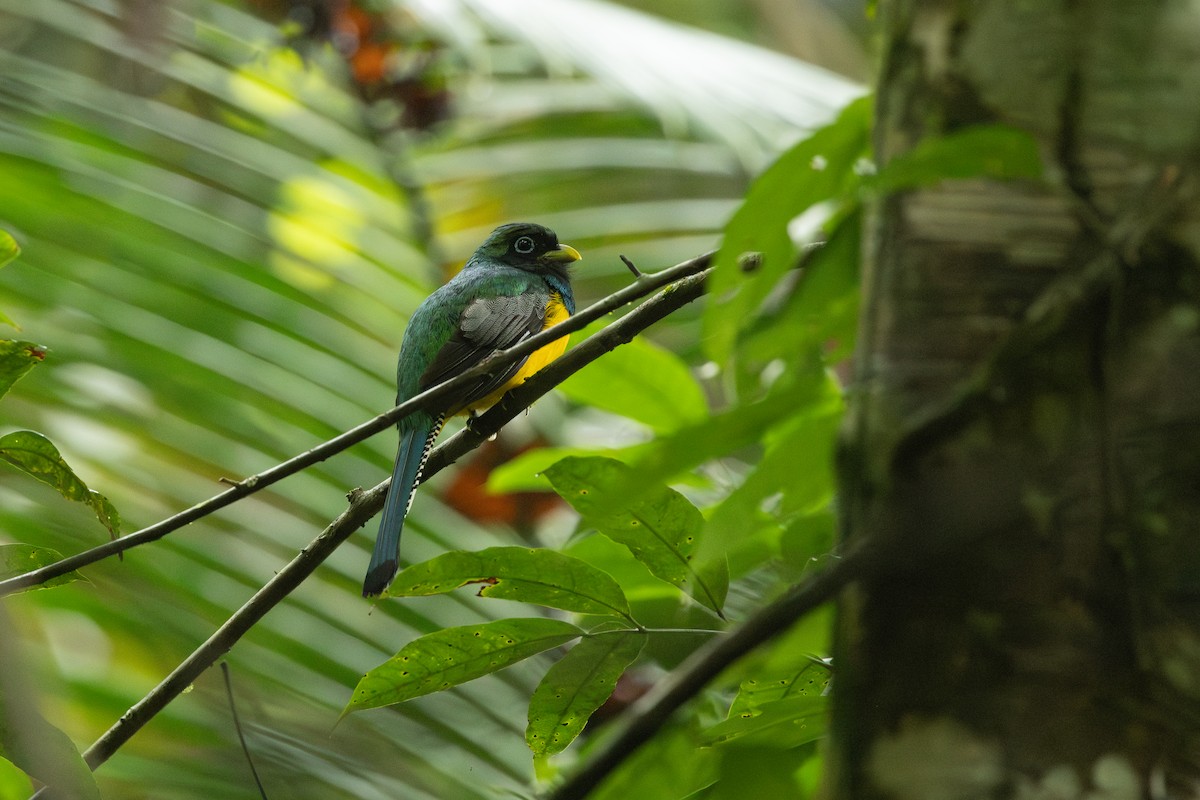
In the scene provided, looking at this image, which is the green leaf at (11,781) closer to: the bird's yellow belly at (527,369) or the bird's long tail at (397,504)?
the bird's long tail at (397,504)

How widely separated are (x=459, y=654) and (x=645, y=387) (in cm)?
75

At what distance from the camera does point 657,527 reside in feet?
5.21

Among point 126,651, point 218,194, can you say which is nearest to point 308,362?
point 218,194

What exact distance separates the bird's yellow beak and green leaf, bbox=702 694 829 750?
326 cm

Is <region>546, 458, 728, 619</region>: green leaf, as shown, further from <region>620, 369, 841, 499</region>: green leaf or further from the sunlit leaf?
<region>620, 369, 841, 499</region>: green leaf

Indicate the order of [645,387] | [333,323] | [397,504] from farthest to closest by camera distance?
[333,323]
[397,504]
[645,387]

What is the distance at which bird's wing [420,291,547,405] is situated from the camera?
12.7ft

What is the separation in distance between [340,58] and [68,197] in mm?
1279

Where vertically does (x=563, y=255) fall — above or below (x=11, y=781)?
above

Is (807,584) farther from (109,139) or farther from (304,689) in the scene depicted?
(109,139)

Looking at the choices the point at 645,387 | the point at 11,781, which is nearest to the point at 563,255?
the point at 645,387

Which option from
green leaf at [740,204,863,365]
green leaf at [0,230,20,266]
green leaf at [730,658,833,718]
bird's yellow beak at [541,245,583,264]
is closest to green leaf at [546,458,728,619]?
green leaf at [730,658,833,718]

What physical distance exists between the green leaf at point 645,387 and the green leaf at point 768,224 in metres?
0.85

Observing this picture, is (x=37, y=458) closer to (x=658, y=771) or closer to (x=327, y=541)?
(x=327, y=541)
